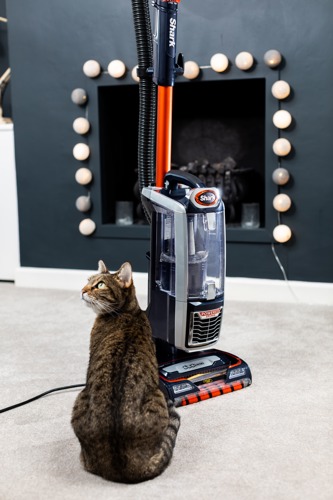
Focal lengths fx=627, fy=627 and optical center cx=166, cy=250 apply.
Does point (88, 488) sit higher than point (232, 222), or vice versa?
point (232, 222)

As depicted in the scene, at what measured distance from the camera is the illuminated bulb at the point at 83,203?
3.33 m

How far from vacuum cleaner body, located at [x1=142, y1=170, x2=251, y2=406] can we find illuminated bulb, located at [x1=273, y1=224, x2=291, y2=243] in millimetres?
1078

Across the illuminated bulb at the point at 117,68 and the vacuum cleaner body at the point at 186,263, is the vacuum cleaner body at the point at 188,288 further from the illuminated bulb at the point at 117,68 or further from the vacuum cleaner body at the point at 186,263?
the illuminated bulb at the point at 117,68

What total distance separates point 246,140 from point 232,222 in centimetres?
52

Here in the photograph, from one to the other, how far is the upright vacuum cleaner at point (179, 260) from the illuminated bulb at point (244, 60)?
94 cm

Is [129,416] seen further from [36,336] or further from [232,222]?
[232,222]

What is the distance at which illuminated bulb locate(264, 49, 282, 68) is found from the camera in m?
2.94

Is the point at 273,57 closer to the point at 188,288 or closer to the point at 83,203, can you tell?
the point at 83,203

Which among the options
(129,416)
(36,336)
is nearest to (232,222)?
(36,336)

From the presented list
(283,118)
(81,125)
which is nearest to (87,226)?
(81,125)

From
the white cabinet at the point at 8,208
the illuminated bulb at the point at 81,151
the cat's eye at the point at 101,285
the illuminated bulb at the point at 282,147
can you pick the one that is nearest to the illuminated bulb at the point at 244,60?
the illuminated bulb at the point at 282,147

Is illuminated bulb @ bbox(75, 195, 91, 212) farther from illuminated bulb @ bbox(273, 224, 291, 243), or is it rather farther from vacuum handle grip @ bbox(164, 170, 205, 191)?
vacuum handle grip @ bbox(164, 170, 205, 191)

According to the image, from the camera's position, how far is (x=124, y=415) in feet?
4.55

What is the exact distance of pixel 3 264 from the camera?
11.9 ft
